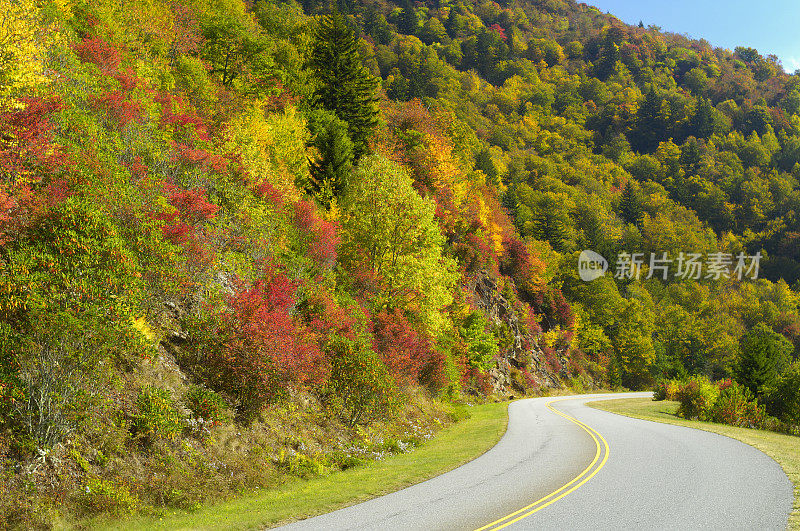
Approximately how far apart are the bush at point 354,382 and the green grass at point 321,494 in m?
2.83

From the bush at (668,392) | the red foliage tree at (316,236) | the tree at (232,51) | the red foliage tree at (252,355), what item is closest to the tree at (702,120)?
the bush at (668,392)

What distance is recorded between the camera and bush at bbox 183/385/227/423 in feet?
47.7

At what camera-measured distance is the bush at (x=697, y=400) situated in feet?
104

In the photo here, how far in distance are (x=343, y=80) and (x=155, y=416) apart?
134 feet

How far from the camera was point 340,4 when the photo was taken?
131375 mm

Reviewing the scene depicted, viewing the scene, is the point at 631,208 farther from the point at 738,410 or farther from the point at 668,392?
the point at 738,410

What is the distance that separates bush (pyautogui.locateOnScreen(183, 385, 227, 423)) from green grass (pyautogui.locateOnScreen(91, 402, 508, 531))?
2831 mm

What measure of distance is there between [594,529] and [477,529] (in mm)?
2273

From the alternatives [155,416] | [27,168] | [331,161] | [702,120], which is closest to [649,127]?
[702,120]

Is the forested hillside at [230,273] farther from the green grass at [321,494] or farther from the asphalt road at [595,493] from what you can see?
the asphalt road at [595,493]

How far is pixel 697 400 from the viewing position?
33.1 m

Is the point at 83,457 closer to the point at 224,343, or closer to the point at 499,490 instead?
the point at 224,343

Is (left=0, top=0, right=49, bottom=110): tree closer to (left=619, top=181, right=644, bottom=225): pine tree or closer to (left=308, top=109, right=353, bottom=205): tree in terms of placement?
(left=308, top=109, right=353, bottom=205): tree

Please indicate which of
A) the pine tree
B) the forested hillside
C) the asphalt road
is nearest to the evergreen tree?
the pine tree
